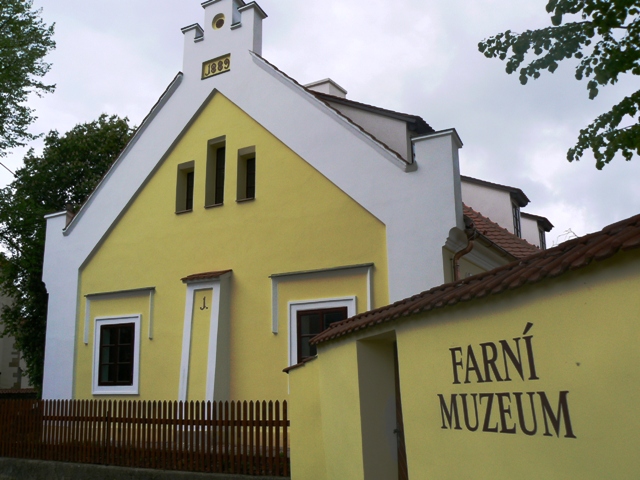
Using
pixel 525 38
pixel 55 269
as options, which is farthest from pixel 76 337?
pixel 525 38

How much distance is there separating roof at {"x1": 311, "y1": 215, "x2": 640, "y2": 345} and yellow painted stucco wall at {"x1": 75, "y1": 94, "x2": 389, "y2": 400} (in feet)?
18.2

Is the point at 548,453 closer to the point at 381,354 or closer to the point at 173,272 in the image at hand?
the point at 381,354

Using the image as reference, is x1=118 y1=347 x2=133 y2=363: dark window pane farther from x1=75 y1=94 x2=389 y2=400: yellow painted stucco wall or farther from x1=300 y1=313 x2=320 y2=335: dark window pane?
x1=300 y1=313 x2=320 y2=335: dark window pane

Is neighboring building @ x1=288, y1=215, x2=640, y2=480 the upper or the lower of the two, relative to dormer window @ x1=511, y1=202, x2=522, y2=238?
lower

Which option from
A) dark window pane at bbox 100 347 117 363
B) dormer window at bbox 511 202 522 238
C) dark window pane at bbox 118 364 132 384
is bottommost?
dark window pane at bbox 118 364 132 384

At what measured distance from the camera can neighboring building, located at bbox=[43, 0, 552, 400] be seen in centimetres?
1091

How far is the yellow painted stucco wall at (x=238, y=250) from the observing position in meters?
11.5

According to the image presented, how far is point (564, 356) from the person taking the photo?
3695 millimetres

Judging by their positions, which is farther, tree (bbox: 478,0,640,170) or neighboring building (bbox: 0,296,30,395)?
neighboring building (bbox: 0,296,30,395)

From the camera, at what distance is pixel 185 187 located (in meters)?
14.4

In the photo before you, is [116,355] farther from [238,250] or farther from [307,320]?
[307,320]

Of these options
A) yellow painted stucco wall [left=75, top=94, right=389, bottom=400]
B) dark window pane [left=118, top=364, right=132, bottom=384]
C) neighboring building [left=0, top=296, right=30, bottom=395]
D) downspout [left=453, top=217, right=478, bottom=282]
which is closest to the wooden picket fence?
yellow painted stucco wall [left=75, top=94, right=389, bottom=400]

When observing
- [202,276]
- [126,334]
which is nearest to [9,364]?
[126,334]

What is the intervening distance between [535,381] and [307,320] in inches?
313
